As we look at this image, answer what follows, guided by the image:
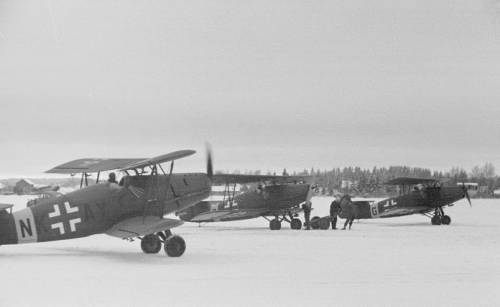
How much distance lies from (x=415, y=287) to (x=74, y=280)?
5.19 metres

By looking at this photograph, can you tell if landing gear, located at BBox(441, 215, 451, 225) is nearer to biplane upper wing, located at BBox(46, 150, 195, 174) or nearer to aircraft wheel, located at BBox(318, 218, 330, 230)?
aircraft wheel, located at BBox(318, 218, 330, 230)

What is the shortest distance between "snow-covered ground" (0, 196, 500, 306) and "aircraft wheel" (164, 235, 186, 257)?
0.18m

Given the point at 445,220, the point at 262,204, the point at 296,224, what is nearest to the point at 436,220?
the point at 445,220

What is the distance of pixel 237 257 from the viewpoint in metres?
12.9

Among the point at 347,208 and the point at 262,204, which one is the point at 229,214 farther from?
the point at 347,208

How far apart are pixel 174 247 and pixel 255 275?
301cm

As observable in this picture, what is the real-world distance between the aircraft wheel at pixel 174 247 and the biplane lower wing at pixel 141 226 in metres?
0.49

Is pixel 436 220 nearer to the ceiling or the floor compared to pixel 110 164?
nearer to the floor

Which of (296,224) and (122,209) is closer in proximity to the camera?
(122,209)

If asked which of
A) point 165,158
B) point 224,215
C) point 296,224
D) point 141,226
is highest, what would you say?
point 165,158

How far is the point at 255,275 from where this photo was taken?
10.1 metres

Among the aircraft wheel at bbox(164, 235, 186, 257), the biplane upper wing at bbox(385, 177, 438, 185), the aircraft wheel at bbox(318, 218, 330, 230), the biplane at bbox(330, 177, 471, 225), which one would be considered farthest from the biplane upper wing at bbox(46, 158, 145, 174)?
the biplane at bbox(330, 177, 471, 225)

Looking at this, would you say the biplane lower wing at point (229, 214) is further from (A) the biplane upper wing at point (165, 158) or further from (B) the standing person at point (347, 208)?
(A) the biplane upper wing at point (165, 158)

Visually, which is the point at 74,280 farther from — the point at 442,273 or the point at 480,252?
the point at 480,252
